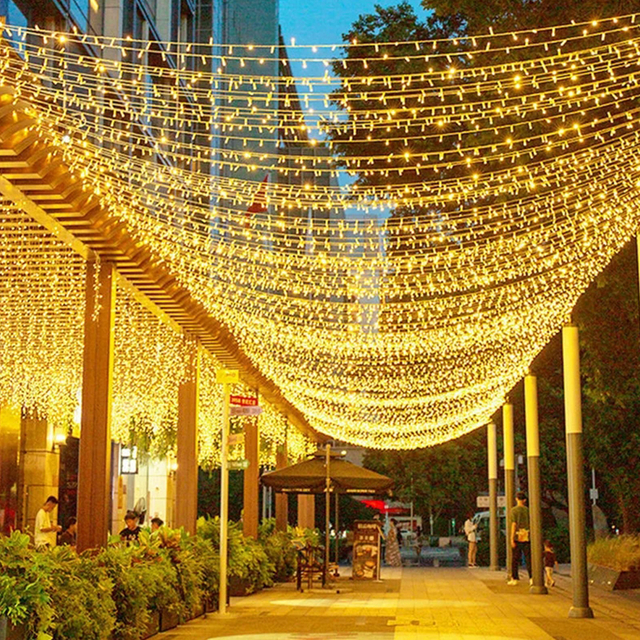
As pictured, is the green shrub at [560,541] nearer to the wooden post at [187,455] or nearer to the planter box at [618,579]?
the planter box at [618,579]

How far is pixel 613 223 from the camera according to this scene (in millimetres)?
14781

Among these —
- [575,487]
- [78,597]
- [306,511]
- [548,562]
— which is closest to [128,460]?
[306,511]

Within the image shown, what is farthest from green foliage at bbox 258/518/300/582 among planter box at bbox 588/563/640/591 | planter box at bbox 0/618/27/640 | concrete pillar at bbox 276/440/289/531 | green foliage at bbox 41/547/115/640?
planter box at bbox 0/618/27/640

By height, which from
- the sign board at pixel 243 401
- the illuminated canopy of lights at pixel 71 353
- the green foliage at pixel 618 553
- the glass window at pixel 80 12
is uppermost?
the glass window at pixel 80 12

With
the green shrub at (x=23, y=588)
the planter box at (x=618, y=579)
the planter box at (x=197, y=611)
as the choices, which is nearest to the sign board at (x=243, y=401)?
the planter box at (x=197, y=611)

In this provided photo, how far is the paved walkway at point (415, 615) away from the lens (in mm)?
12664

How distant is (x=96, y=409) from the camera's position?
1164 centimetres

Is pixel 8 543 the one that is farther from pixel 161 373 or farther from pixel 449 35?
pixel 449 35

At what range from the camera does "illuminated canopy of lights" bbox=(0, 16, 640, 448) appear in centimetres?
1152

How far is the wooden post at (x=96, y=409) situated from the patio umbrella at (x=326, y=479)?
969 centimetres

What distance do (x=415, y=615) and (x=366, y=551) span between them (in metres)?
8.63

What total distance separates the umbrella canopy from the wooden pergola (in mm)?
5432

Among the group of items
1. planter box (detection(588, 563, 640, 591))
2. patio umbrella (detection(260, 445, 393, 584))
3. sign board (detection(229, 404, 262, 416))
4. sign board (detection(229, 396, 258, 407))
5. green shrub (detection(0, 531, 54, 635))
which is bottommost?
planter box (detection(588, 563, 640, 591))

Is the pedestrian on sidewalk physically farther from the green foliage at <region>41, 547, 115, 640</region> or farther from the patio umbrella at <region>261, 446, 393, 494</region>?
the green foliage at <region>41, 547, 115, 640</region>
